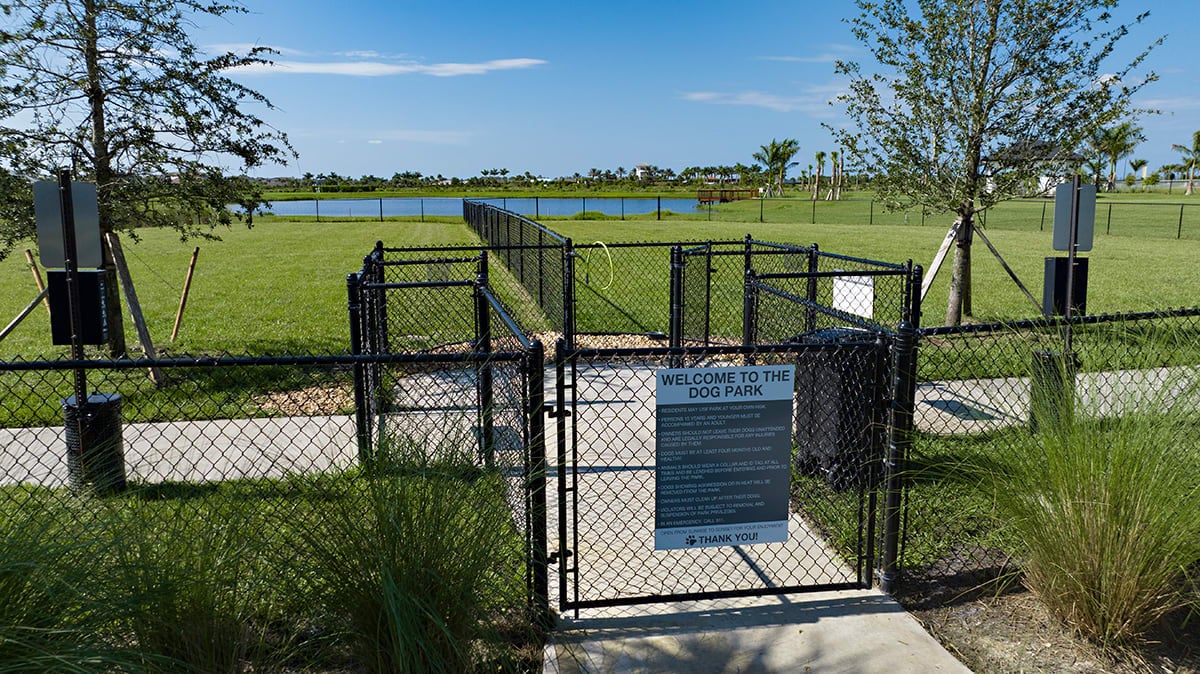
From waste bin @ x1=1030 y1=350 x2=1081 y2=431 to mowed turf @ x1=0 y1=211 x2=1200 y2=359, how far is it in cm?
107

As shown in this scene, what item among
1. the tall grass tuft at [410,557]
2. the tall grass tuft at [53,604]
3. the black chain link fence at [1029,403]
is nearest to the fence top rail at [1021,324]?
the black chain link fence at [1029,403]

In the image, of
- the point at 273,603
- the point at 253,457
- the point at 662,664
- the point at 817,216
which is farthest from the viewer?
the point at 817,216

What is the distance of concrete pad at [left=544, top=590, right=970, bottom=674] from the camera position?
3.62 meters

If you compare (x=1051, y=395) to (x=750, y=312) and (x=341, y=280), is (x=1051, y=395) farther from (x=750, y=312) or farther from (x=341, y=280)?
(x=341, y=280)

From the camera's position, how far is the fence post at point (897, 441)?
13.5 ft

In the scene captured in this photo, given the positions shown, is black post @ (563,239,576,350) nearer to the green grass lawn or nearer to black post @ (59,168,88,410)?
the green grass lawn

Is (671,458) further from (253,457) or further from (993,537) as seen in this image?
(253,457)

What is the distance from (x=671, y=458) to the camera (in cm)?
395

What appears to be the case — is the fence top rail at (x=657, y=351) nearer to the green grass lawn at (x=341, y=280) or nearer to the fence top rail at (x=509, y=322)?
the fence top rail at (x=509, y=322)

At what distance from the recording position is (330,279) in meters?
18.7

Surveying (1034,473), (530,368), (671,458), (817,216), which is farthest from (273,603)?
(817,216)

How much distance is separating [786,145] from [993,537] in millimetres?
95148

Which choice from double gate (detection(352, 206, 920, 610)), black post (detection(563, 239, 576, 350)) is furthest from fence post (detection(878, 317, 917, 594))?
black post (detection(563, 239, 576, 350))

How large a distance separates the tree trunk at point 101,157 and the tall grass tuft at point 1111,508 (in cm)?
805
